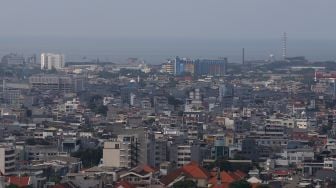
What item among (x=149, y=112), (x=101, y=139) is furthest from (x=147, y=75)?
(x=101, y=139)

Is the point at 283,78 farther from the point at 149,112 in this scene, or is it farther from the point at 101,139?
the point at 101,139

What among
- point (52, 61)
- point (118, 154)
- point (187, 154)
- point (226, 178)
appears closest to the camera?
point (226, 178)

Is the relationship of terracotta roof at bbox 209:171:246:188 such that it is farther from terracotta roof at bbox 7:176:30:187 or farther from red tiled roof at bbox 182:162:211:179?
terracotta roof at bbox 7:176:30:187

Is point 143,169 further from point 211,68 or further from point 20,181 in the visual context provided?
point 211,68

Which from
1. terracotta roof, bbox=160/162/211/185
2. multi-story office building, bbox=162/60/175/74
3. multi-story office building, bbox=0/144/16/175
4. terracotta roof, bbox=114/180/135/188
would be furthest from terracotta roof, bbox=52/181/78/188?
multi-story office building, bbox=162/60/175/74

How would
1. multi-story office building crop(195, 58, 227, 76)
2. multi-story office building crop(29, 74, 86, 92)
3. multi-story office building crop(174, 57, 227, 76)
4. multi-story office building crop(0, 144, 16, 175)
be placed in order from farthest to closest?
multi-story office building crop(195, 58, 227, 76) < multi-story office building crop(174, 57, 227, 76) < multi-story office building crop(29, 74, 86, 92) < multi-story office building crop(0, 144, 16, 175)

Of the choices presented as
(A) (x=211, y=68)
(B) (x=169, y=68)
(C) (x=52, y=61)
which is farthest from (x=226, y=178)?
(C) (x=52, y=61)

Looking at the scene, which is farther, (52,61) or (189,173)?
(52,61)
